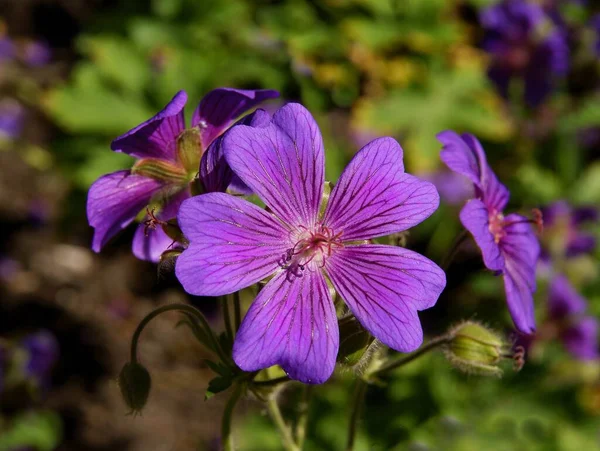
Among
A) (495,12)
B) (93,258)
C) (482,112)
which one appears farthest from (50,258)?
(495,12)

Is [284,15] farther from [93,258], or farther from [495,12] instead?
[93,258]

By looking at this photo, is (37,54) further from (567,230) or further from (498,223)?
(498,223)

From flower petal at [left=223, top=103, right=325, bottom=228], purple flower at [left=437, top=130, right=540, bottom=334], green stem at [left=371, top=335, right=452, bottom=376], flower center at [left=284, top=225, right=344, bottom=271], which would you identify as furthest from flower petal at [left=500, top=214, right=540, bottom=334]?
flower petal at [left=223, top=103, right=325, bottom=228]

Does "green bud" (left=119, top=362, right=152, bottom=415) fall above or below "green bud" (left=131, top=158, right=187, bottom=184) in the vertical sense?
Result: below

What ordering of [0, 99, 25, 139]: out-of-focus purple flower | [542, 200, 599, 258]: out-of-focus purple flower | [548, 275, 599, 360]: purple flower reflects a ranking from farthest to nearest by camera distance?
[0, 99, 25, 139]: out-of-focus purple flower, [542, 200, 599, 258]: out-of-focus purple flower, [548, 275, 599, 360]: purple flower

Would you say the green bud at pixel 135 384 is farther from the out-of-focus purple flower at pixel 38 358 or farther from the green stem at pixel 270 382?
the out-of-focus purple flower at pixel 38 358

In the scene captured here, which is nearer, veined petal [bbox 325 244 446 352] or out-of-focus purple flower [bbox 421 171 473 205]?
veined petal [bbox 325 244 446 352]

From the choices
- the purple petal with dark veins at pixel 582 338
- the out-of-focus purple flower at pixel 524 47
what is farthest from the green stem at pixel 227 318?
the out-of-focus purple flower at pixel 524 47

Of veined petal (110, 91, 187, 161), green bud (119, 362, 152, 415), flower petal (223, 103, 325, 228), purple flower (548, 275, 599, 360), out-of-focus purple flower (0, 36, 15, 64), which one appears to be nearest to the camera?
flower petal (223, 103, 325, 228)

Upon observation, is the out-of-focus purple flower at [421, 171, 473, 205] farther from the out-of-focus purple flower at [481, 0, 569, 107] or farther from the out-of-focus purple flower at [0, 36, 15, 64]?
the out-of-focus purple flower at [0, 36, 15, 64]
